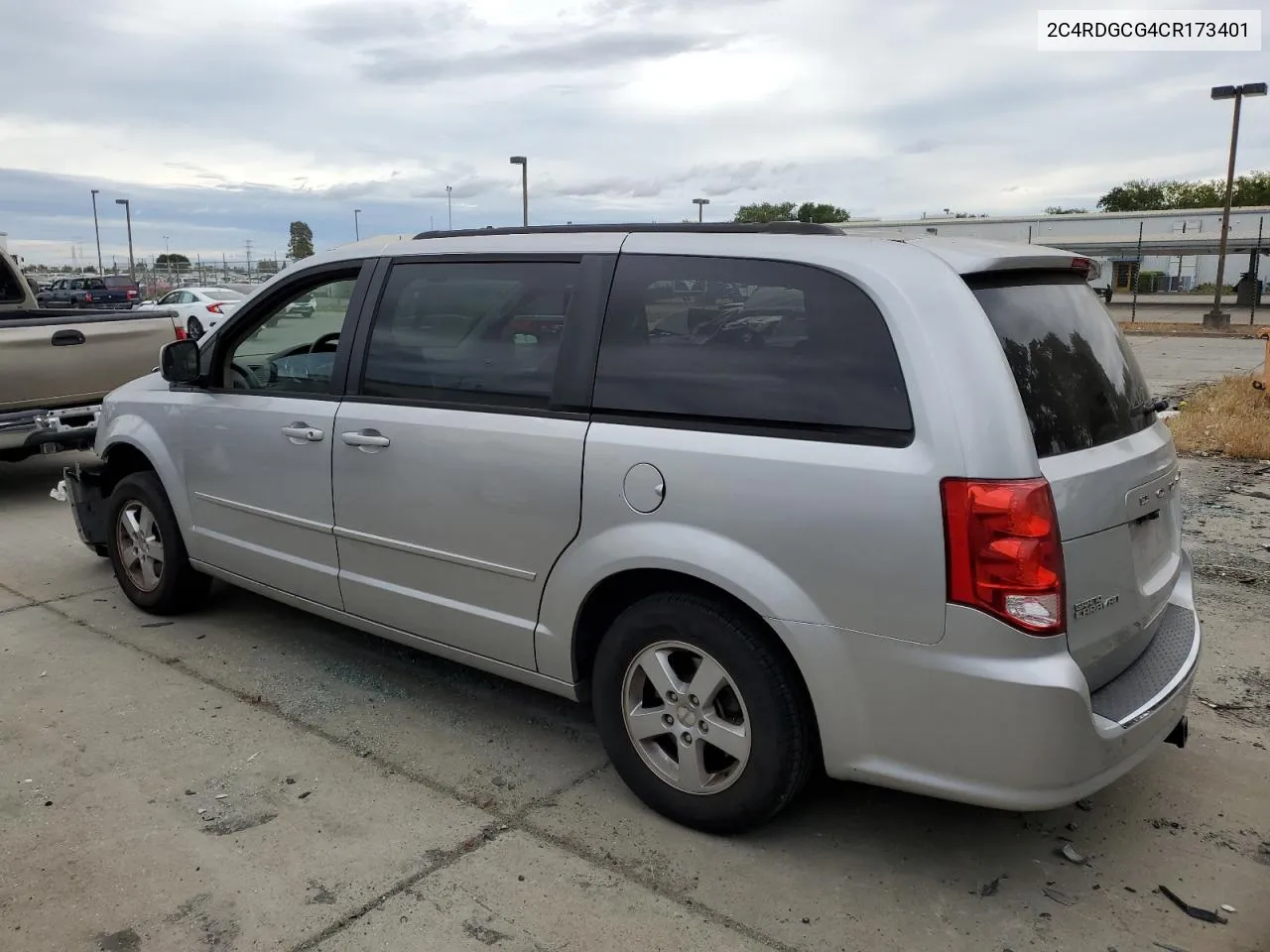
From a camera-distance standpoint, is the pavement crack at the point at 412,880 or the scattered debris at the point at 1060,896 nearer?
the pavement crack at the point at 412,880

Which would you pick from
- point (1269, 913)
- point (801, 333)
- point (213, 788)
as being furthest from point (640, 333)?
point (1269, 913)

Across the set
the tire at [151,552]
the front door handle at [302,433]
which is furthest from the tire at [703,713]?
the tire at [151,552]

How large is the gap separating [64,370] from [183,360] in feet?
11.5

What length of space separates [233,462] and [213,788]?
1506 mm

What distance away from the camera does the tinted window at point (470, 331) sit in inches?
131

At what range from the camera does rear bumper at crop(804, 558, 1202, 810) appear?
2436 millimetres

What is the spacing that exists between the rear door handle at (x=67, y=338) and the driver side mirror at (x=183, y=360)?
3355 mm

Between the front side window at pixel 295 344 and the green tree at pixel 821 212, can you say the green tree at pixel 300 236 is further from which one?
the front side window at pixel 295 344

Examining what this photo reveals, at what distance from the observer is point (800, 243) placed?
2854 mm

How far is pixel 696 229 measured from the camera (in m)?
3.14

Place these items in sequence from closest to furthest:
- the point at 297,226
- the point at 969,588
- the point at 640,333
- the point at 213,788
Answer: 1. the point at 969,588
2. the point at 640,333
3. the point at 213,788
4. the point at 297,226

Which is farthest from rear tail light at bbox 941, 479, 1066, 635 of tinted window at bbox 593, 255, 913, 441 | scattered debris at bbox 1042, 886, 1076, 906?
scattered debris at bbox 1042, 886, 1076, 906

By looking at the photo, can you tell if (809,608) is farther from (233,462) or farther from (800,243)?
(233,462)

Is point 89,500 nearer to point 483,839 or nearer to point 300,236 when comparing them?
point 483,839
